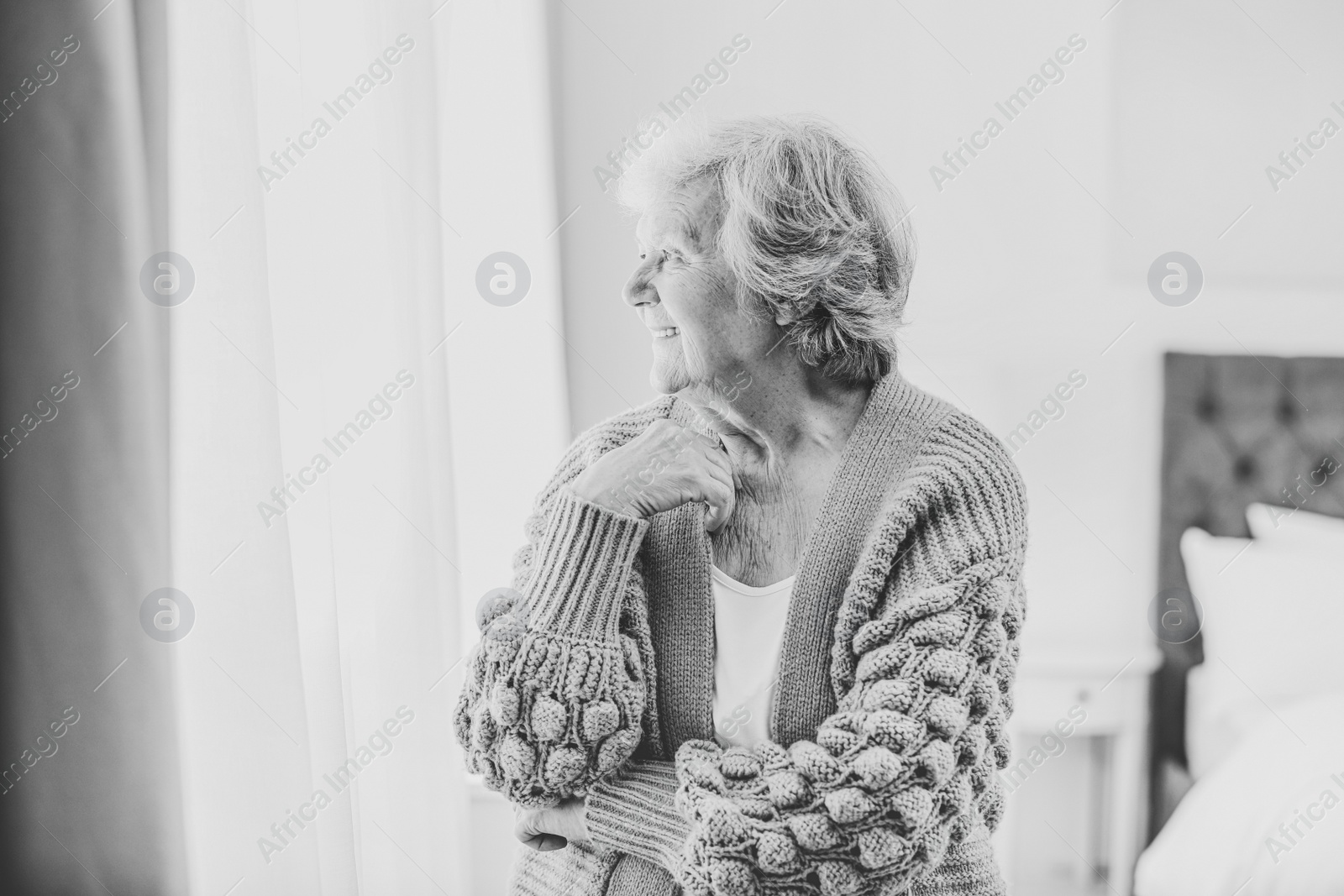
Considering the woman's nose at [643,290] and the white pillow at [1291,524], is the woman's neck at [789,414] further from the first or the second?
the white pillow at [1291,524]

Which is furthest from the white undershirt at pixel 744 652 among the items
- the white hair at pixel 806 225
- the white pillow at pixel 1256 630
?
the white pillow at pixel 1256 630

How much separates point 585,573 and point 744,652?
0.19 metres

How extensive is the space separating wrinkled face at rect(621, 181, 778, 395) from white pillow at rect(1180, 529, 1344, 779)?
58.8 inches

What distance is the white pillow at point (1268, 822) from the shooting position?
165cm

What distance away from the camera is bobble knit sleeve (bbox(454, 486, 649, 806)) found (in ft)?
3.05

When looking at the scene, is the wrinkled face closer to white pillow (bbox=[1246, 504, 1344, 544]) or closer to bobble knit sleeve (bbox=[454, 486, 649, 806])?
bobble knit sleeve (bbox=[454, 486, 649, 806])

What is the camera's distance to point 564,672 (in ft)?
3.05

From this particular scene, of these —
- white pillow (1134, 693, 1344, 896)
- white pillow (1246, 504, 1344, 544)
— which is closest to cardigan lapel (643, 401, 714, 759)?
white pillow (1134, 693, 1344, 896)

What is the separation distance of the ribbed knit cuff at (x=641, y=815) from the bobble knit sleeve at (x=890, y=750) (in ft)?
0.12

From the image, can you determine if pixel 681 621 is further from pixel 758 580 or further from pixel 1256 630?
pixel 1256 630

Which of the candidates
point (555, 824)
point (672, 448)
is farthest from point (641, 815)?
point (672, 448)

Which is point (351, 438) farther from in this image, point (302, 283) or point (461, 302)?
point (461, 302)

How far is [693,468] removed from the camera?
100 centimetres

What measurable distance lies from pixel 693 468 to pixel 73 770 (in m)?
0.97
